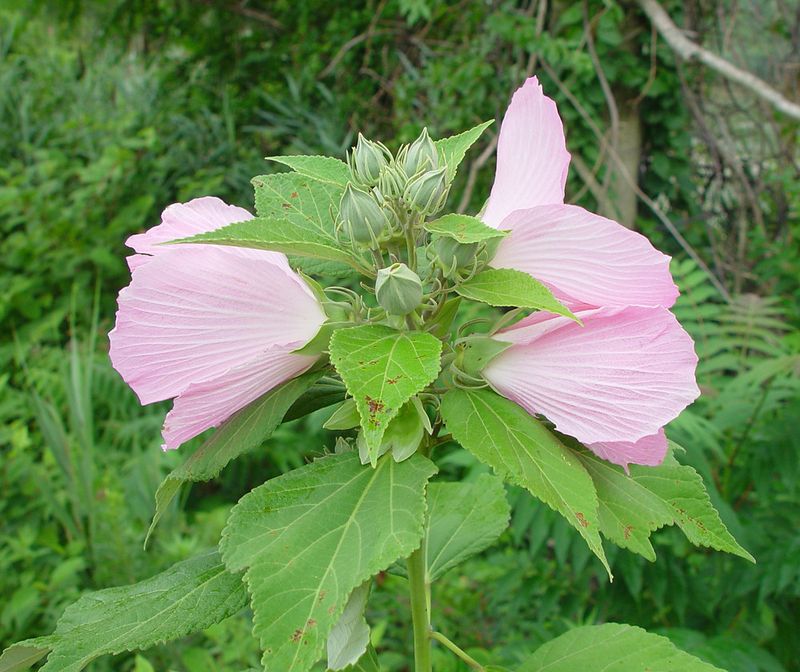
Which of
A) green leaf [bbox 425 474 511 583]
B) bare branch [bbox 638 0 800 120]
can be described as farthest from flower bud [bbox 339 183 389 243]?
bare branch [bbox 638 0 800 120]

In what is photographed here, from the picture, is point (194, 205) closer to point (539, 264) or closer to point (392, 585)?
point (539, 264)

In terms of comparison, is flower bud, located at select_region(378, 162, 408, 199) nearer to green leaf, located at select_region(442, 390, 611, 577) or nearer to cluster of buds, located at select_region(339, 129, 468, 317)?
cluster of buds, located at select_region(339, 129, 468, 317)

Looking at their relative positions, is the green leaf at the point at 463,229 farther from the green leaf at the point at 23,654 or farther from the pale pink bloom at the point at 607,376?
the green leaf at the point at 23,654

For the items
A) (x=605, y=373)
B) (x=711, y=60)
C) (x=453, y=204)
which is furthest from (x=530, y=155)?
(x=453, y=204)

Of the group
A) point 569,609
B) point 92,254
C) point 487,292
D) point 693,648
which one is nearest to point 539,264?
point 487,292

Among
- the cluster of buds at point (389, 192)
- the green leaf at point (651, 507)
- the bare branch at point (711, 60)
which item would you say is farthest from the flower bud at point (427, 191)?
the bare branch at point (711, 60)

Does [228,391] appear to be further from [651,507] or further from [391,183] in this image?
[651,507]
